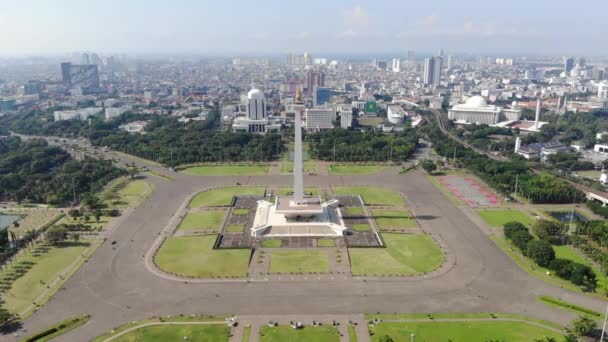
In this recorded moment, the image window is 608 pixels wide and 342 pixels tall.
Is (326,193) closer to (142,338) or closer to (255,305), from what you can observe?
(255,305)

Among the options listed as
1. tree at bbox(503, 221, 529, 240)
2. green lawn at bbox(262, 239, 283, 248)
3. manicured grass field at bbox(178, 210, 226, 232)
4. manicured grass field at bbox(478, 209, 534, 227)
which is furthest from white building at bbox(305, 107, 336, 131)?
tree at bbox(503, 221, 529, 240)

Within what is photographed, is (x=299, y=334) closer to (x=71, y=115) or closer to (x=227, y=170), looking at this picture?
(x=227, y=170)

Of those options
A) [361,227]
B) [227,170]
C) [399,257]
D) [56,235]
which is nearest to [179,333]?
[399,257]

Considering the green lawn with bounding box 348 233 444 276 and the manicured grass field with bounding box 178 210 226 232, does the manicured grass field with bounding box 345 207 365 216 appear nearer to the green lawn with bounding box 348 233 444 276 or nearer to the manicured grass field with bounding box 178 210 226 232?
the green lawn with bounding box 348 233 444 276

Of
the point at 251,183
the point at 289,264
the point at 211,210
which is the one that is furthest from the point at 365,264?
the point at 251,183

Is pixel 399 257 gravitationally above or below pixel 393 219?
below
